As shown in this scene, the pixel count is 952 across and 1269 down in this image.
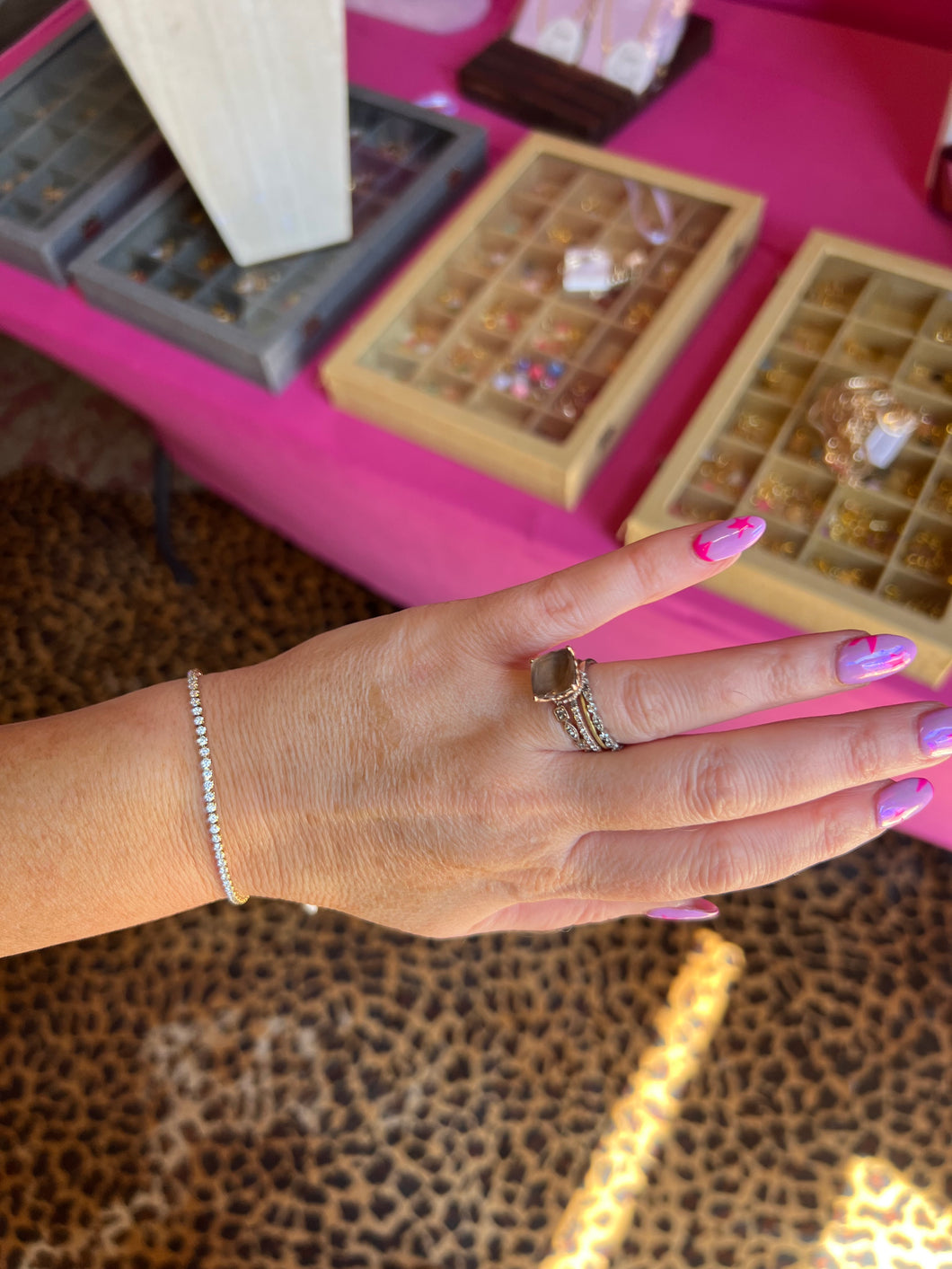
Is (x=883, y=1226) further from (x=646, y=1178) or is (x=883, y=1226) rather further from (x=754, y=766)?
(x=754, y=766)

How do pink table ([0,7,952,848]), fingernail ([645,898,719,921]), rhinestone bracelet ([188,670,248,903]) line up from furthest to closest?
pink table ([0,7,952,848])
fingernail ([645,898,719,921])
rhinestone bracelet ([188,670,248,903])

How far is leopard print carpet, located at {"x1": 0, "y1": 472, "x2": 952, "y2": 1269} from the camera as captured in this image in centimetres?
121

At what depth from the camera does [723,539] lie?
2.24 ft

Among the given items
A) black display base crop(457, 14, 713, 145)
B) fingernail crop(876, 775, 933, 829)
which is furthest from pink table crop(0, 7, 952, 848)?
fingernail crop(876, 775, 933, 829)

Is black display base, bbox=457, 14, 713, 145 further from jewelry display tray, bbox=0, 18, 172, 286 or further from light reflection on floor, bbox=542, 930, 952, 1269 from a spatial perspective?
light reflection on floor, bbox=542, 930, 952, 1269

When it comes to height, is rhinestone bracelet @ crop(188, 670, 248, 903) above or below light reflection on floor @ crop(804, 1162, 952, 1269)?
above

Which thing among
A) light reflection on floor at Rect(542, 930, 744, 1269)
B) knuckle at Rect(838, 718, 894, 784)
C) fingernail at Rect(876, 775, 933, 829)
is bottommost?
light reflection on floor at Rect(542, 930, 744, 1269)

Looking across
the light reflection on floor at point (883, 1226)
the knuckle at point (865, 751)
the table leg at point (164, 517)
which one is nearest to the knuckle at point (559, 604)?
the knuckle at point (865, 751)

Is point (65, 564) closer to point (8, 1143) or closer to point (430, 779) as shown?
point (8, 1143)

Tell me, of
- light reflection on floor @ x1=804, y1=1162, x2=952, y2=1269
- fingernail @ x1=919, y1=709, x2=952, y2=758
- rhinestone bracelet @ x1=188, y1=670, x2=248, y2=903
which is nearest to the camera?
fingernail @ x1=919, y1=709, x2=952, y2=758

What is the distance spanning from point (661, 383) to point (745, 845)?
566 mm

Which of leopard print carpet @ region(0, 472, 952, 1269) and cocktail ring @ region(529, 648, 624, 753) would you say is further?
leopard print carpet @ region(0, 472, 952, 1269)

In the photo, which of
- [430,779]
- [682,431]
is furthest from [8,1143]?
[682,431]

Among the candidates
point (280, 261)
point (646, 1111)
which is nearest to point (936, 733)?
point (646, 1111)
